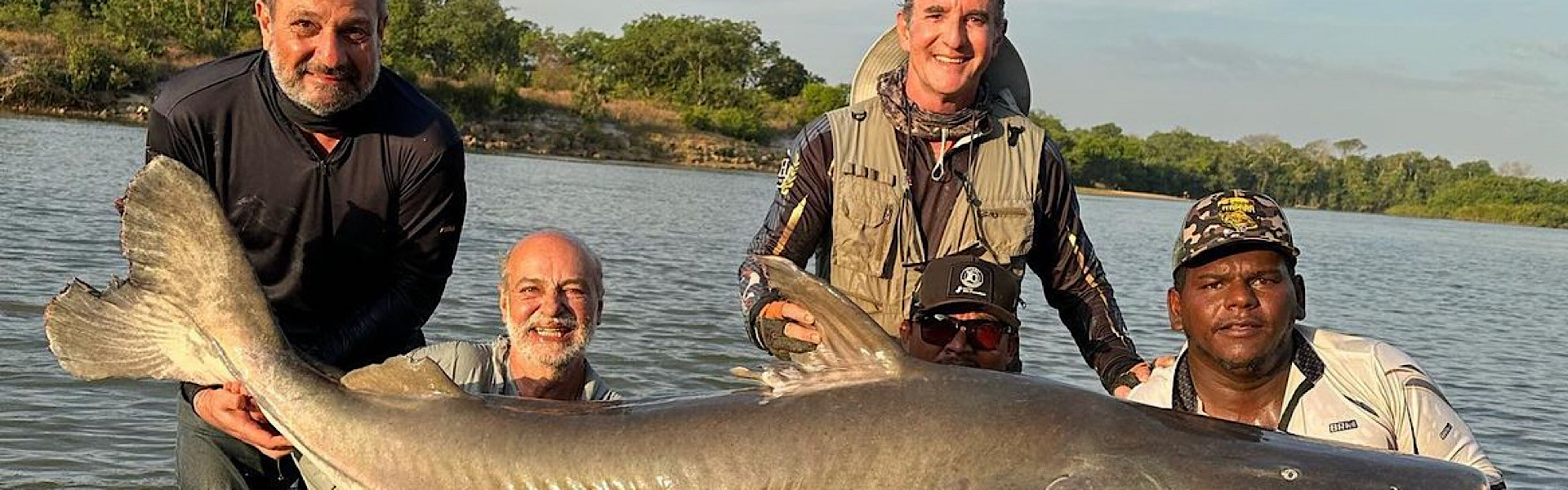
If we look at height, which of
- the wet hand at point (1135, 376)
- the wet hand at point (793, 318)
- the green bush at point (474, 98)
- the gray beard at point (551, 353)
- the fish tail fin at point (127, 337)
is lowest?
the green bush at point (474, 98)

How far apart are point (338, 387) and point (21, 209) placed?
594 inches

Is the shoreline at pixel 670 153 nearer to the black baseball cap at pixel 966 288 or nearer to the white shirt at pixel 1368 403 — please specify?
the black baseball cap at pixel 966 288

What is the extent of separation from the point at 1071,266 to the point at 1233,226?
117cm

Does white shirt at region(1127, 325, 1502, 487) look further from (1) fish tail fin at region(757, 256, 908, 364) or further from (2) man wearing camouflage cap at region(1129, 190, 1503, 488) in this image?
(1) fish tail fin at region(757, 256, 908, 364)

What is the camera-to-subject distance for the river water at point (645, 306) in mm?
7973

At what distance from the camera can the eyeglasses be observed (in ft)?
13.2

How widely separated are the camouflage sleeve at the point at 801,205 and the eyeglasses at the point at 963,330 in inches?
18.7

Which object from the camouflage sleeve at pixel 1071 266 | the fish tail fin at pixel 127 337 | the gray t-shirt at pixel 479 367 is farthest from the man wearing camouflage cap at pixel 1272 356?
the fish tail fin at pixel 127 337

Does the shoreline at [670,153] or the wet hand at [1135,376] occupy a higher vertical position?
the wet hand at [1135,376]

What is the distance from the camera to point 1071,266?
14.4 ft

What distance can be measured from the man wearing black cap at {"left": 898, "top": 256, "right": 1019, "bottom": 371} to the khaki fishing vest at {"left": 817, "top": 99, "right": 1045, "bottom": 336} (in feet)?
0.46

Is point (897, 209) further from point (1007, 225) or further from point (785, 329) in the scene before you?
point (785, 329)

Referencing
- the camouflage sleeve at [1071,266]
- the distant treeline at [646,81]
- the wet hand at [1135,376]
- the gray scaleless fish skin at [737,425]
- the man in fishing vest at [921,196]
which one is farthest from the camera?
the distant treeline at [646,81]

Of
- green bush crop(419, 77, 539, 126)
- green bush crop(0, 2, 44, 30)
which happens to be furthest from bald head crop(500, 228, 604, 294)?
green bush crop(419, 77, 539, 126)
